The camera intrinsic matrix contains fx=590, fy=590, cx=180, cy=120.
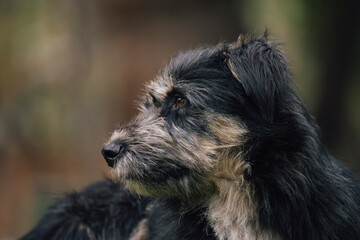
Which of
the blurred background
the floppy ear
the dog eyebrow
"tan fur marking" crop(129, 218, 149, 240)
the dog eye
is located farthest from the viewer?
the blurred background

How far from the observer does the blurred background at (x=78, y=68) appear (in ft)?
29.6

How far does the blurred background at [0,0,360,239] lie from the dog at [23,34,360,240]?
5.07 m

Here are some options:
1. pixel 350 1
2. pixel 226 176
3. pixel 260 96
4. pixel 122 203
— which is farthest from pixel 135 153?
pixel 350 1

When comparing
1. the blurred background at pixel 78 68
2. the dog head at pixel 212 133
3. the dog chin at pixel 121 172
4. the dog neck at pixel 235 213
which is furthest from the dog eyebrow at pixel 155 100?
the blurred background at pixel 78 68

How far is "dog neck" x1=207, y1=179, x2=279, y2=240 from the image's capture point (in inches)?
141

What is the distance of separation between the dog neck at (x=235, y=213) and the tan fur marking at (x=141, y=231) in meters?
1.00

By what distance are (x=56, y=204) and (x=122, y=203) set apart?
2.15 feet

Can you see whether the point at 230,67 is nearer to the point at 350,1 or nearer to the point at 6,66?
the point at 6,66

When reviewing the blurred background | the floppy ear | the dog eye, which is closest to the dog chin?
the dog eye

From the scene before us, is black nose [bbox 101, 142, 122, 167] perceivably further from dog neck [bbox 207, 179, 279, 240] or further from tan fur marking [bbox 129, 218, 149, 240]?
tan fur marking [bbox 129, 218, 149, 240]

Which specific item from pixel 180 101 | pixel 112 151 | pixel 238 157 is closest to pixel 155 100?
pixel 180 101

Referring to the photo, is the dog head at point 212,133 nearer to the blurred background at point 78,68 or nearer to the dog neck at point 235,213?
the dog neck at point 235,213

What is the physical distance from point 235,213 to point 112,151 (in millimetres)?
855

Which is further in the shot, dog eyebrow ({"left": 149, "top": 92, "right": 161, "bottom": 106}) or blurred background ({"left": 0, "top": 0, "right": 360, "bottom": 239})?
blurred background ({"left": 0, "top": 0, "right": 360, "bottom": 239})
